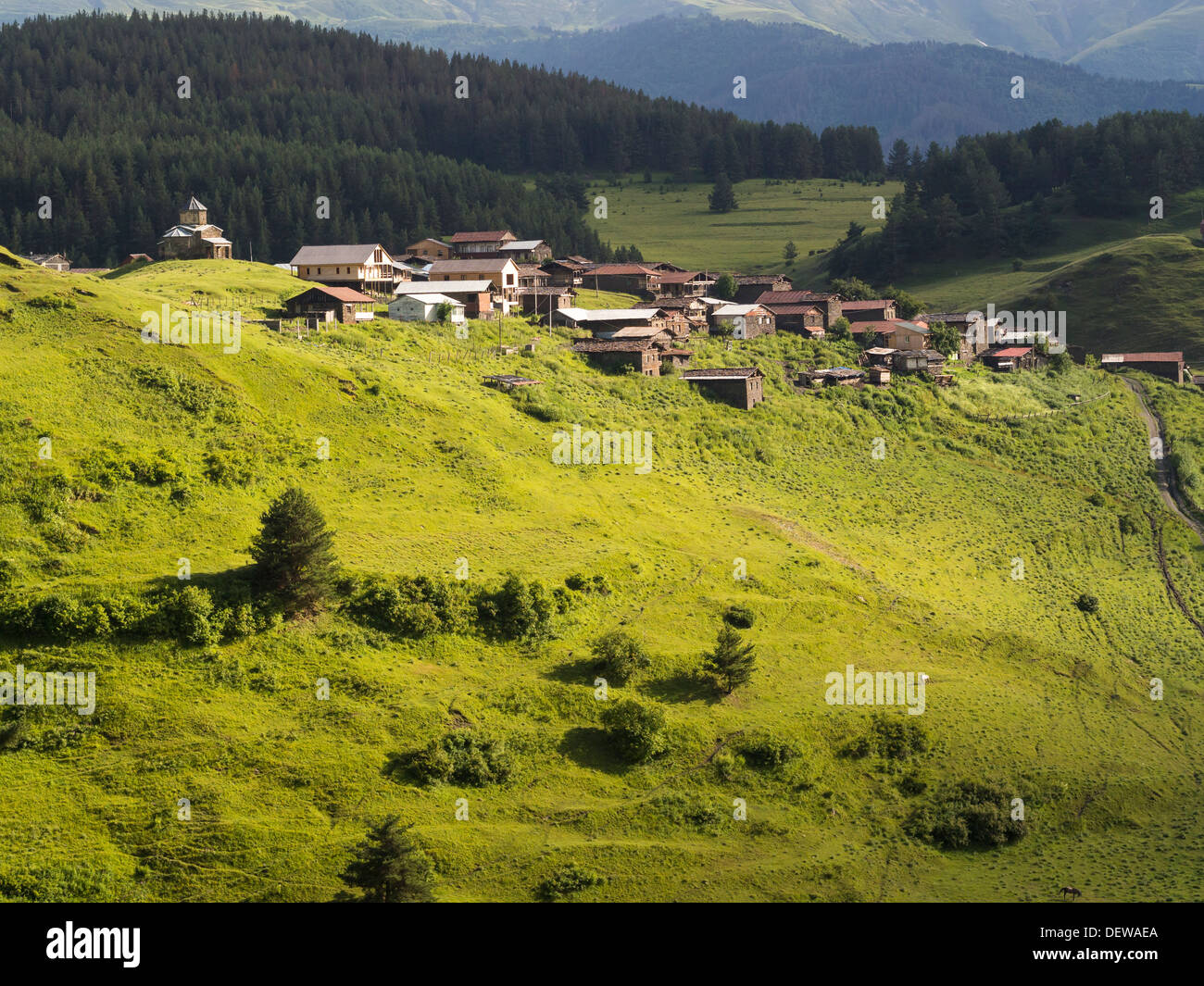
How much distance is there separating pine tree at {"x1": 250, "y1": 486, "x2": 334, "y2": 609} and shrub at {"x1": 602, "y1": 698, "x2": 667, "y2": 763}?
40.6ft

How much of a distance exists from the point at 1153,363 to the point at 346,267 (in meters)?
73.7

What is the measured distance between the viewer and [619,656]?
47531 millimetres

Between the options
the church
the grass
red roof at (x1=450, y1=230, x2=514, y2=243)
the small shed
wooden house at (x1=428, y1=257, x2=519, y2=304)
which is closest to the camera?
the small shed

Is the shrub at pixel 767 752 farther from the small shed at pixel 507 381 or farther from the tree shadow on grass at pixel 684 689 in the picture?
the small shed at pixel 507 381

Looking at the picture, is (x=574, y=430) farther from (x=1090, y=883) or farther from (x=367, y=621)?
(x=1090, y=883)

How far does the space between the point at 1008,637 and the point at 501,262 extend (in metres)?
60.7

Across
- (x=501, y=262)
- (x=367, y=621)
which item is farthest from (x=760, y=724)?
(x=501, y=262)

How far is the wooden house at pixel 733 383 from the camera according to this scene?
80.7m

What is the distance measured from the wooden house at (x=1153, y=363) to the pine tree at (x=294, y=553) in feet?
289

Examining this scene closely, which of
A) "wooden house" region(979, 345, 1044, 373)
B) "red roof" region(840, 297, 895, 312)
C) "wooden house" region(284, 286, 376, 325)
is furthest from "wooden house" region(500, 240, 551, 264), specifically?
"wooden house" region(979, 345, 1044, 373)

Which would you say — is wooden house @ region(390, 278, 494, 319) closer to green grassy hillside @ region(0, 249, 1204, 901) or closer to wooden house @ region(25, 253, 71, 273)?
green grassy hillside @ region(0, 249, 1204, 901)

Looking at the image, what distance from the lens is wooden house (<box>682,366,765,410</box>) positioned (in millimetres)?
80688

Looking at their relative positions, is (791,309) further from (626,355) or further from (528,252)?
(528,252)

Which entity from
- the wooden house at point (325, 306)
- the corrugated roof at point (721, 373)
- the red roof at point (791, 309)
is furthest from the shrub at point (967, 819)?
the red roof at point (791, 309)
